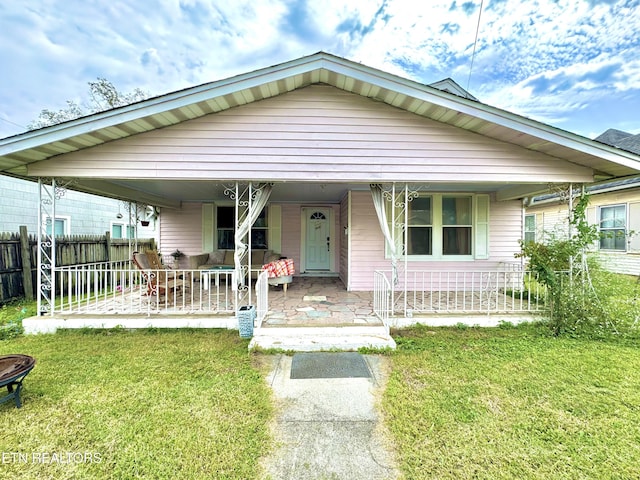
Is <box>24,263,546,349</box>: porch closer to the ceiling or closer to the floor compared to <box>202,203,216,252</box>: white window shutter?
closer to the floor

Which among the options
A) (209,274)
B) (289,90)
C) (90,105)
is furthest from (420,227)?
(90,105)

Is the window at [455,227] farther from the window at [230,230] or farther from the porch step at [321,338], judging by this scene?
the window at [230,230]

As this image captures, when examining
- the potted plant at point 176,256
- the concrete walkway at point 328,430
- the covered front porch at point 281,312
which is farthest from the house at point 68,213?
the concrete walkway at point 328,430

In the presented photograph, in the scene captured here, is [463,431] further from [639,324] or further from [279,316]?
[639,324]

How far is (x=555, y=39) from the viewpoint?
1155cm

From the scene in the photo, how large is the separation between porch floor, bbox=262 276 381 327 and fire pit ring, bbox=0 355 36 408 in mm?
2598

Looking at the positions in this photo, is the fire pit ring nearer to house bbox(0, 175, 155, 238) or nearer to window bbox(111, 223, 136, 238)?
house bbox(0, 175, 155, 238)

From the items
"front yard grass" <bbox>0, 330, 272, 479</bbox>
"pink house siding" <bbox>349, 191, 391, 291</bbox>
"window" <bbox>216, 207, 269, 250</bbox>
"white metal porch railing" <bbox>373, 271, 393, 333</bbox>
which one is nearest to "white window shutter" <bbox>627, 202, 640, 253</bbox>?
"pink house siding" <bbox>349, 191, 391, 291</bbox>

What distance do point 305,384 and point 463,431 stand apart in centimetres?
162

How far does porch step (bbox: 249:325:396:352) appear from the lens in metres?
4.11

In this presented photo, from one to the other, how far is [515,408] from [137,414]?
3.58 metres

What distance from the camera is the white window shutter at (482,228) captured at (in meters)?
7.27

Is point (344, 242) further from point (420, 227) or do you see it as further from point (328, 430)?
point (328, 430)

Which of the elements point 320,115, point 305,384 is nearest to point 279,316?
point 305,384
